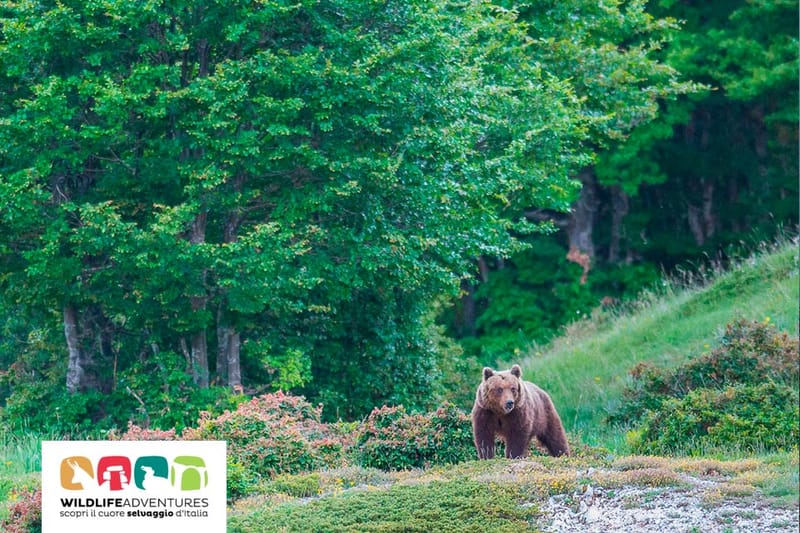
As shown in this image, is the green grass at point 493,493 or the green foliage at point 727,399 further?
the green foliage at point 727,399

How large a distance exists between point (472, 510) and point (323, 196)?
7.66 meters

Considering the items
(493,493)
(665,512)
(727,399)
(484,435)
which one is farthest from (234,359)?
(665,512)

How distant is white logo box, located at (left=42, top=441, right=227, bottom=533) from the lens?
1072 centimetres

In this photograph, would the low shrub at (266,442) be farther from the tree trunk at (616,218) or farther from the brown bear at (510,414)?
the tree trunk at (616,218)

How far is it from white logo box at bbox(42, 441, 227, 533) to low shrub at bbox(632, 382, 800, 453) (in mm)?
5802

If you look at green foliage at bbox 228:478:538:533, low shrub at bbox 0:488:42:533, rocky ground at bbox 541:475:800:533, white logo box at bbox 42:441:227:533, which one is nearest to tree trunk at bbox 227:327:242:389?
low shrub at bbox 0:488:42:533

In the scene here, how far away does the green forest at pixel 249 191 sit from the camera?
53.6 ft

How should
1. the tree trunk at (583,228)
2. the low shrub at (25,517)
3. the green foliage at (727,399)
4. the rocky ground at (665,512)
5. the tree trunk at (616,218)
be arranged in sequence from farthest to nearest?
the tree trunk at (616,218), the tree trunk at (583,228), the green foliage at (727,399), the low shrub at (25,517), the rocky ground at (665,512)

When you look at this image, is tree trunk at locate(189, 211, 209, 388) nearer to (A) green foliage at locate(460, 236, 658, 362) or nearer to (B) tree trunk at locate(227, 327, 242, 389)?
(B) tree trunk at locate(227, 327, 242, 389)

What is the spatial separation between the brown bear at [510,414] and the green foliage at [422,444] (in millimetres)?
934

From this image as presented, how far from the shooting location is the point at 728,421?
1361 cm

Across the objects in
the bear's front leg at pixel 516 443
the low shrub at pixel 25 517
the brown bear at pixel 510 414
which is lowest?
the low shrub at pixel 25 517

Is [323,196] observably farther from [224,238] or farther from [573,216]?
[573,216]

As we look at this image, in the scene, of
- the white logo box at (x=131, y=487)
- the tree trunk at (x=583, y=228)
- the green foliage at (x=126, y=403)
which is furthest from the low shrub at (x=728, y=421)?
the tree trunk at (x=583, y=228)
